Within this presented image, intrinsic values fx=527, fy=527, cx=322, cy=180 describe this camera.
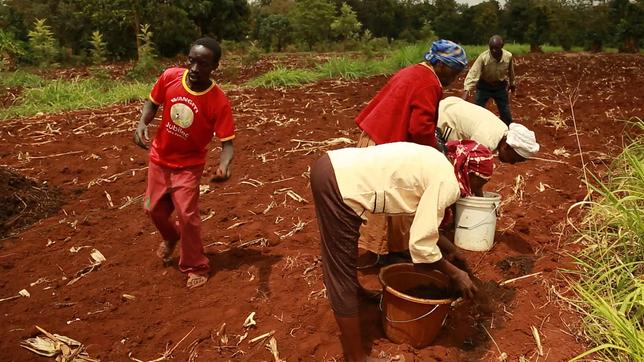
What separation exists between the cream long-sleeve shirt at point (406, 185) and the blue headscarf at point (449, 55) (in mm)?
1015

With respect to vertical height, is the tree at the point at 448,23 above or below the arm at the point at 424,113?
below

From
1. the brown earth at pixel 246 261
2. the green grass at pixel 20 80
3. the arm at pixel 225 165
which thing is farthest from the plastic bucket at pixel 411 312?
the green grass at pixel 20 80

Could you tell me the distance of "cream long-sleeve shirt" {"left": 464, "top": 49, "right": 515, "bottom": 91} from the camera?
255 inches

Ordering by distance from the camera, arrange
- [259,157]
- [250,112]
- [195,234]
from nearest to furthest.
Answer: [195,234] → [259,157] → [250,112]

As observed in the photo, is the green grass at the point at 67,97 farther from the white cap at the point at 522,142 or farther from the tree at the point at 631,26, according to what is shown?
the tree at the point at 631,26

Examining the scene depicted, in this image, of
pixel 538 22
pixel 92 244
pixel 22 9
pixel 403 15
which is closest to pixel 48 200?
pixel 92 244

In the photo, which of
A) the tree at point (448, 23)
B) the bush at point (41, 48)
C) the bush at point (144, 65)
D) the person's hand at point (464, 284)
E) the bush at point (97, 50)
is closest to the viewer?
the person's hand at point (464, 284)

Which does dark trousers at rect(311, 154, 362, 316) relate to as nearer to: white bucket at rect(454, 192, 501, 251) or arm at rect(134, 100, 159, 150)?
white bucket at rect(454, 192, 501, 251)

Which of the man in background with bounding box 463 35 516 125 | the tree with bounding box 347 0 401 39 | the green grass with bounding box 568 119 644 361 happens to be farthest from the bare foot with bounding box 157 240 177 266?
the tree with bounding box 347 0 401 39

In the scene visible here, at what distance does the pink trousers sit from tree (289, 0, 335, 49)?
24.5 m

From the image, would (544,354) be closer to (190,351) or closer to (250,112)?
(190,351)

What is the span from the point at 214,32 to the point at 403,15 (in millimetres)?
21393

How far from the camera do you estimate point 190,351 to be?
9.87ft

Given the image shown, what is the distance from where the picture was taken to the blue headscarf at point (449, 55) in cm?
335
